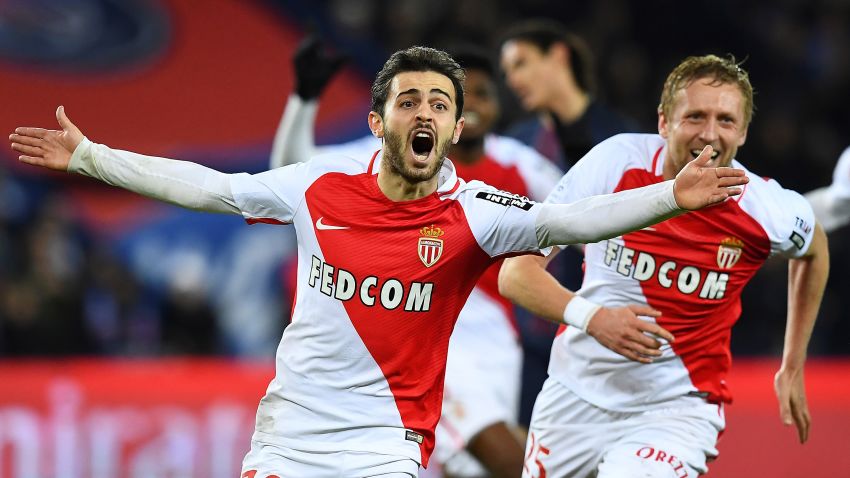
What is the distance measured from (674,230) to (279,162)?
2.53 meters

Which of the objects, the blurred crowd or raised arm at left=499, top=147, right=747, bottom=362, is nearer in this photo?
raised arm at left=499, top=147, right=747, bottom=362

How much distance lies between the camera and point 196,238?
44.3 ft

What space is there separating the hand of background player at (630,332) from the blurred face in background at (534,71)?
3009mm

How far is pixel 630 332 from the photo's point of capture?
4738mm

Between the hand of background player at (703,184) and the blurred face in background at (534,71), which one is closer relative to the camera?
the hand of background player at (703,184)

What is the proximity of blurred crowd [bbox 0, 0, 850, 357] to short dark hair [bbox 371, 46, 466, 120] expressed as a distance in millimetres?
5997

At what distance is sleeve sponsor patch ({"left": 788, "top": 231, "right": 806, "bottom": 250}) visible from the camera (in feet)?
17.5

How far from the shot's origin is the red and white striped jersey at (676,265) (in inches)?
209

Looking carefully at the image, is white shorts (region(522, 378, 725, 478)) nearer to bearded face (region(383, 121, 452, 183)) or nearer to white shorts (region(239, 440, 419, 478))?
white shorts (region(239, 440, 419, 478))

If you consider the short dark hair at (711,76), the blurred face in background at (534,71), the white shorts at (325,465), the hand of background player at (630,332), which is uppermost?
the blurred face in background at (534,71)

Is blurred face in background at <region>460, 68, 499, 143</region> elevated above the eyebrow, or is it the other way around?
blurred face in background at <region>460, 68, 499, 143</region>

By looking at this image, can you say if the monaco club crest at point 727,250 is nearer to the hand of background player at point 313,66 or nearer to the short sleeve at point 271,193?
the short sleeve at point 271,193

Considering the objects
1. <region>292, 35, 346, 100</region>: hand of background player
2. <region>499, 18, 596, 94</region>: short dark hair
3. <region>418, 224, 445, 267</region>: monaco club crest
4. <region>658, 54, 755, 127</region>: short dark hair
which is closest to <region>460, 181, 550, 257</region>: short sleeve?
<region>418, 224, 445, 267</region>: monaco club crest

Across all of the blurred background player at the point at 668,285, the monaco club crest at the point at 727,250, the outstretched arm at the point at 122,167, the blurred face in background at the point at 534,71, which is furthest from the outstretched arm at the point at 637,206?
the blurred face in background at the point at 534,71
